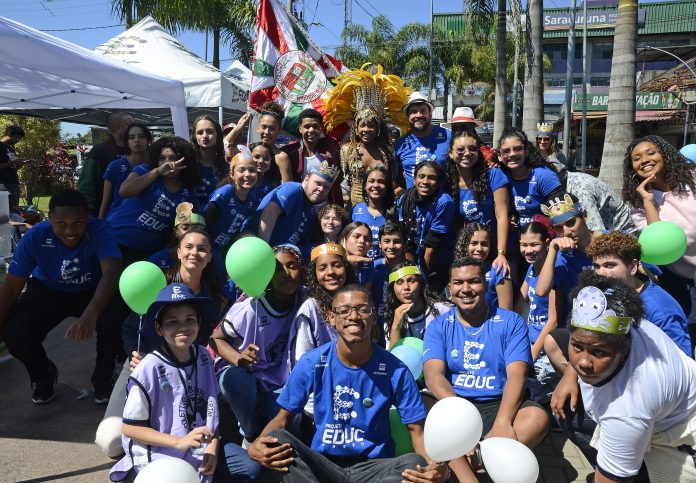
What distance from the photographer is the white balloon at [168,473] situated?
222cm

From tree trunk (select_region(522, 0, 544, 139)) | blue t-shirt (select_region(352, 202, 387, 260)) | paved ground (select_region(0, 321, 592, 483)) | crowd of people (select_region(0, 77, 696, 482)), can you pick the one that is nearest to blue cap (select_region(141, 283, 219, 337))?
crowd of people (select_region(0, 77, 696, 482))

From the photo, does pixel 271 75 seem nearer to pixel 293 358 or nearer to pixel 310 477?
pixel 293 358

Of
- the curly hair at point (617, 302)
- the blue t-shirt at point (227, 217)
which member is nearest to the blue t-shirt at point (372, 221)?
the blue t-shirt at point (227, 217)

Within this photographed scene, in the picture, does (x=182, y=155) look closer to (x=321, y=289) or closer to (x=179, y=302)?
(x=321, y=289)

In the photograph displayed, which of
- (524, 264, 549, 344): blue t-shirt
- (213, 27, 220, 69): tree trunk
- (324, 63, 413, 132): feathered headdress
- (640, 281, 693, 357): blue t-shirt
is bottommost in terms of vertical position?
(524, 264, 549, 344): blue t-shirt

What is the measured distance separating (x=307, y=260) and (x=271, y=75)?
129 inches

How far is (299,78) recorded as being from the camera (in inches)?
268

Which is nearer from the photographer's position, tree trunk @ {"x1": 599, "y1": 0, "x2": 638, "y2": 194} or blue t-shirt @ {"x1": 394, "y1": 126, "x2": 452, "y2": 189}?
blue t-shirt @ {"x1": 394, "y1": 126, "x2": 452, "y2": 189}

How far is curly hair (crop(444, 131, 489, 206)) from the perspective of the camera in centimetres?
459

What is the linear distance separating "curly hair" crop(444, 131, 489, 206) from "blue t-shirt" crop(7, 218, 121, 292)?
8.81 feet

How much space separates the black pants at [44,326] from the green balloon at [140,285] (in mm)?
988

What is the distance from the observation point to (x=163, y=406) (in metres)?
2.79

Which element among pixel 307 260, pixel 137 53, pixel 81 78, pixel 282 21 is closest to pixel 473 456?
pixel 307 260

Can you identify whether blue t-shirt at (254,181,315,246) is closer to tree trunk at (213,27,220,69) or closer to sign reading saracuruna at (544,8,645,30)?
tree trunk at (213,27,220,69)
